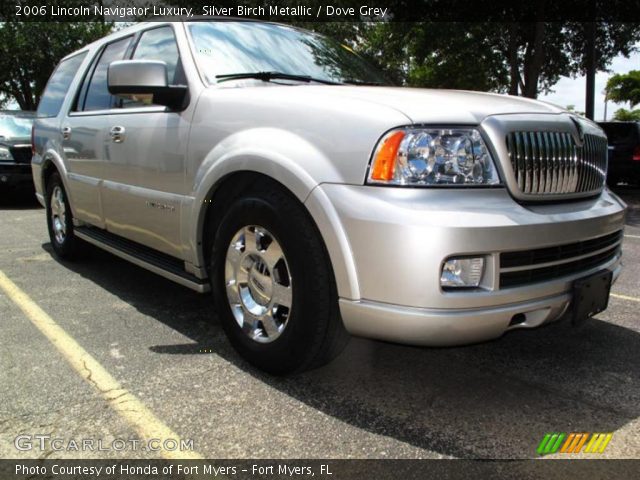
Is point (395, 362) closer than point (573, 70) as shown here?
Yes

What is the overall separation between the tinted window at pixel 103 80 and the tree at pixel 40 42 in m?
21.8

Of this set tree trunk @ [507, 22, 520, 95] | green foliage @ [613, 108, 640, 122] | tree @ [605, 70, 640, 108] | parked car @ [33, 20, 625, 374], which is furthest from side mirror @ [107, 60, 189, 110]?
green foliage @ [613, 108, 640, 122]

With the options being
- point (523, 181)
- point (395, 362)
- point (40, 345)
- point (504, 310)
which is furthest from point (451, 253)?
point (40, 345)

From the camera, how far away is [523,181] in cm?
243

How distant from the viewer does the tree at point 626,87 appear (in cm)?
8019

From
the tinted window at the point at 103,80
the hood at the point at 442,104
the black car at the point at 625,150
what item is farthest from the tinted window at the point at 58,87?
the black car at the point at 625,150

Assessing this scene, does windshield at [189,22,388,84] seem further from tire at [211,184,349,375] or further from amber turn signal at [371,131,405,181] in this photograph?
amber turn signal at [371,131,405,181]

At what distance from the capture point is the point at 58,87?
5.36 metres

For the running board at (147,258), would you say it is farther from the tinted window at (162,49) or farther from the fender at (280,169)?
the tinted window at (162,49)

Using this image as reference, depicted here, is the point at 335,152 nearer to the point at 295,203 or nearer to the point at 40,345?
the point at 295,203

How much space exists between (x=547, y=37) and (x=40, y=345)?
1807 centimetres

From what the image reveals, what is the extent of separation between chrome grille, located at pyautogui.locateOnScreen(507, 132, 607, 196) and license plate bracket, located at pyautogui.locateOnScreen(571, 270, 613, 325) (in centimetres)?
40

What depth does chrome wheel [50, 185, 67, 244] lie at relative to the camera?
5191 millimetres

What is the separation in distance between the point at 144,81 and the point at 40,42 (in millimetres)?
25004
